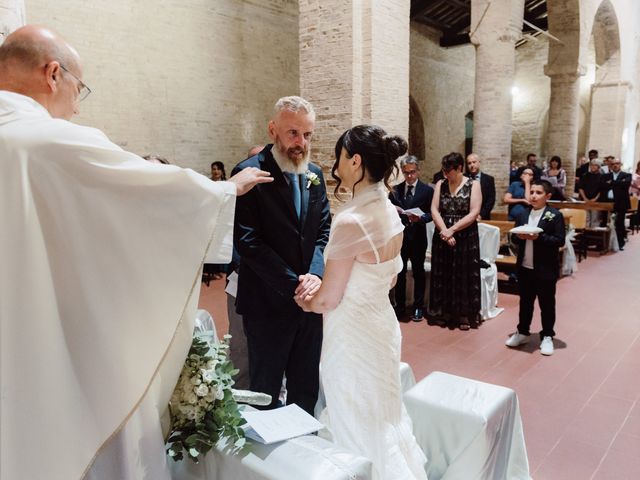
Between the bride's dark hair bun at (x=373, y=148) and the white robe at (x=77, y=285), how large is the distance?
2.78 feet

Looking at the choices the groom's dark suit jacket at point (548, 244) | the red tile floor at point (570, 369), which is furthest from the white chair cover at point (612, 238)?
the groom's dark suit jacket at point (548, 244)

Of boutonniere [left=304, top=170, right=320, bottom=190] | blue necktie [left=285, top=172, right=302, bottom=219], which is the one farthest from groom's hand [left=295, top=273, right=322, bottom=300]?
boutonniere [left=304, top=170, right=320, bottom=190]

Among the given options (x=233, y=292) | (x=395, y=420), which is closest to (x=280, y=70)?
(x=233, y=292)

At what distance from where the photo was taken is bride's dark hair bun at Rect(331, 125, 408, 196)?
2.22 meters

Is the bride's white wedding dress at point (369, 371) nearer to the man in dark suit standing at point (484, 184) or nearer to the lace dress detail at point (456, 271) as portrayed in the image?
the lace dress detail at point (456, 271)

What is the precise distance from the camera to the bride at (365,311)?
2.24m

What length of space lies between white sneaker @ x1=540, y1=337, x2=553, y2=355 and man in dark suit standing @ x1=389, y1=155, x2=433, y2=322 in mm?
1444

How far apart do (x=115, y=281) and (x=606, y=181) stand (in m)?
11.8

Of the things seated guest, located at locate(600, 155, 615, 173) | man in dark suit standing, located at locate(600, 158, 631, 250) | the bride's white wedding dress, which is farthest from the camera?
seated guest, located at locate(600, 155, 615, 173)

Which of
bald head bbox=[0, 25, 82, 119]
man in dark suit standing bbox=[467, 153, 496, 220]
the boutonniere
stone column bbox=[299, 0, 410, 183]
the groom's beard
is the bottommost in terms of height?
man in dark suit standing bbox=[467, 153, 496, 220]

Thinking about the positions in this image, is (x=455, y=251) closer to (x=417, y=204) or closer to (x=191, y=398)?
(x=417, y=204)

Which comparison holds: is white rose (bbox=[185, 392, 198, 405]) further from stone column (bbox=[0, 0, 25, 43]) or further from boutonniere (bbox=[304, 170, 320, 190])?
stone column (bbox=[0, 0, 25, 43])

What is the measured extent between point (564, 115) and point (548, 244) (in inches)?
399

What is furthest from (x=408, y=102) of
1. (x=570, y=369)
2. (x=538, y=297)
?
(x=570, y=369)
